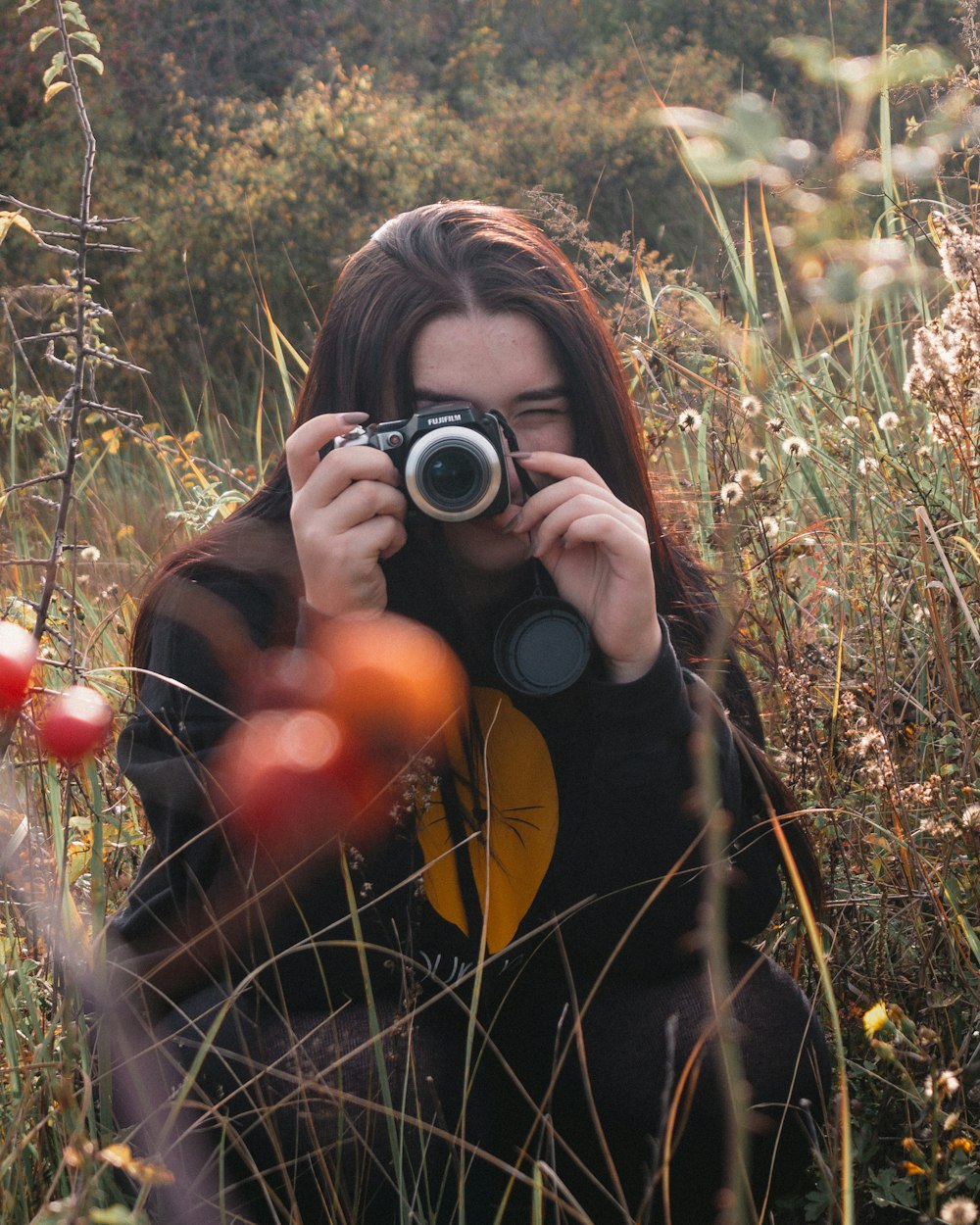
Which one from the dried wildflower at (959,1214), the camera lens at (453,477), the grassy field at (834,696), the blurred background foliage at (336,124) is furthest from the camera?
the blurred background foliage at (336,124)

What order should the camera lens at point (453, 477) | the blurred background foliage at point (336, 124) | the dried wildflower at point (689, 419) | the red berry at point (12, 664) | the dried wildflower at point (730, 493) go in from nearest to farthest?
1. the red berry at point (12, 664)
2. the camera lens at point (453, 477)
3. the dried wildflower at point (730, 493)
4. the dried wildflower at point (689, 419)
5. the blurred background foliage at point (336, 124)

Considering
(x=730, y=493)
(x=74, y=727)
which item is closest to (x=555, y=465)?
(x=730, y=493)

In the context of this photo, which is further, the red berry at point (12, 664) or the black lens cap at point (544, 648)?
the black lens cap at point (544, 648)

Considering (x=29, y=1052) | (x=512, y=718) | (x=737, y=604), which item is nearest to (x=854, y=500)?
(x=737, y=604)

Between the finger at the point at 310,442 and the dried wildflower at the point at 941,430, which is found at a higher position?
the finger at the point at 310,442

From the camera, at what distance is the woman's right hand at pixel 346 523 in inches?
52.4

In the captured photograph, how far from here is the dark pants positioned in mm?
1231

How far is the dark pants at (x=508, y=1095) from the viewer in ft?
4.04

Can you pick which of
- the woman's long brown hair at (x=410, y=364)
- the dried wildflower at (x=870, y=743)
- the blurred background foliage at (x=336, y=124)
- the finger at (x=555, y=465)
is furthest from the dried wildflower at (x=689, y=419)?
the blurred background foliage at (x=336, y=124)

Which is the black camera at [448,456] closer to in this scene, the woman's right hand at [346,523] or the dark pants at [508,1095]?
the woman's right hand at [346,523]

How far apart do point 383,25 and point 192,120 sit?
6.93 feet

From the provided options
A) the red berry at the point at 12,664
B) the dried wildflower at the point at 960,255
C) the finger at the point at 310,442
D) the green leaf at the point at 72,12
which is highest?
the green leaf at the point at 72,12

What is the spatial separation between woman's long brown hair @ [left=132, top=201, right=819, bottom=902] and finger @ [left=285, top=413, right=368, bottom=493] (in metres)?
0.12

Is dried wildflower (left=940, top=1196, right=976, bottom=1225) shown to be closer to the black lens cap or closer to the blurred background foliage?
the black lens cap
